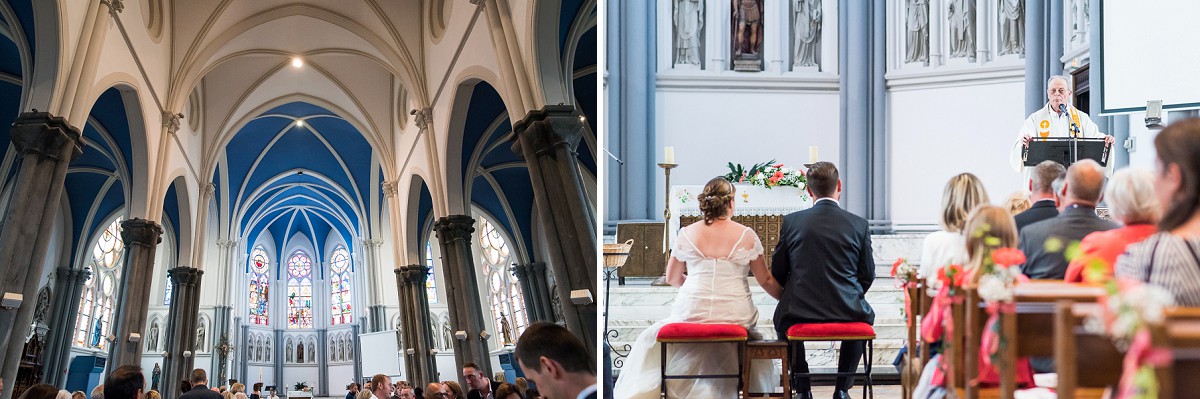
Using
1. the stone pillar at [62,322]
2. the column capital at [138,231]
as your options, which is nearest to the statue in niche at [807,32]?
the column capital at [138,231]

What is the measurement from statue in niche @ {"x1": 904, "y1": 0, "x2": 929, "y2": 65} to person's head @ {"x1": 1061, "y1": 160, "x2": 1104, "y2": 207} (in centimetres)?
825

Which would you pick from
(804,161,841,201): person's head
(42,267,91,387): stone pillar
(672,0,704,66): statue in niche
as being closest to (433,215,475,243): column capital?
(672,0,704,66): statue in niche

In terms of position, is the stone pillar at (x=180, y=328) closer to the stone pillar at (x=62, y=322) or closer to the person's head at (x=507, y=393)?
the stone pillar at (x=62, y=322)

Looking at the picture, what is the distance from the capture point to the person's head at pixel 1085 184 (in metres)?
3.64

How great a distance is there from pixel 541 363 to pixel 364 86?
16439 mm

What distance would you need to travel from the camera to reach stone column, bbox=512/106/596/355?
9.95 m

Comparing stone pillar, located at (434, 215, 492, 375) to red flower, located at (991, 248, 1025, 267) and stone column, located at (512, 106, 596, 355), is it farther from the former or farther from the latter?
red flower, located at (991, 248, 1025, 267)

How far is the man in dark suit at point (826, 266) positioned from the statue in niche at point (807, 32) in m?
7.51

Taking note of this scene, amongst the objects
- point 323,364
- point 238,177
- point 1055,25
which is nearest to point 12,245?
point 1055,25

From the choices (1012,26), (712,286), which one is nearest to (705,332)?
(712,286)

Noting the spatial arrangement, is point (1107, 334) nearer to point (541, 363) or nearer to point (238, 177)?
point (541, 363)

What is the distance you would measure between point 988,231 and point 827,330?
1310 millimetres

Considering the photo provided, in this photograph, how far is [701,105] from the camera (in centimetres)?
1180

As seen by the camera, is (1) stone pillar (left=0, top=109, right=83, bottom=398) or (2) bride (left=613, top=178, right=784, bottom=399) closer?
(2) bride (left=613, top=178, right=784, bottom=399)
